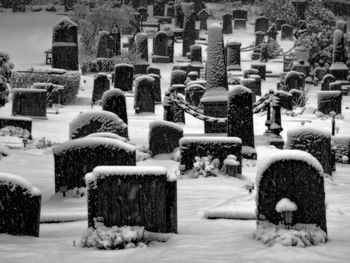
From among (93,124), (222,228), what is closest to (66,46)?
(93,124)

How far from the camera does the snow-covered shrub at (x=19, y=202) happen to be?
683 centimetres

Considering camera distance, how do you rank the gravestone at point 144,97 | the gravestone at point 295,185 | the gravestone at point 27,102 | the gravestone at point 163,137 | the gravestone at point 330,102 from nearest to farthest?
the gravestone at point 295,185, the gravestone at point 163,137, the gravestone at point 27,102, the gravestone at point 144,97, the gravestone at point 330,102

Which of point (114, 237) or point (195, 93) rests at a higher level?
point (195, 93)

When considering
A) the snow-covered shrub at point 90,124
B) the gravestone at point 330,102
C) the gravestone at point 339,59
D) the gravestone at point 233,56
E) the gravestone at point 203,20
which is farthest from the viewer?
the gravestone at point 203,20

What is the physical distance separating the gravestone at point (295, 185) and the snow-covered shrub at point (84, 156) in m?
2.61

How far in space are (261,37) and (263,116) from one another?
63.6 feet

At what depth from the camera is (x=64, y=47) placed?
87.1ft

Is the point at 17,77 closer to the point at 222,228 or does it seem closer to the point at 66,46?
the point at 66,46

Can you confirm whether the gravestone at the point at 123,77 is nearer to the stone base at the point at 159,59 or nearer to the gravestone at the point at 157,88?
the gravestone at the point at 157,88

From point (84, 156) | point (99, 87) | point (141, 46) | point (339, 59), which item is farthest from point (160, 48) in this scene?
point (84, 156)

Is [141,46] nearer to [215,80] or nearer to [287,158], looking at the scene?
[215,80]

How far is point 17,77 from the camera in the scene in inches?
993

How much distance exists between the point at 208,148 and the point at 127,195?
452cm

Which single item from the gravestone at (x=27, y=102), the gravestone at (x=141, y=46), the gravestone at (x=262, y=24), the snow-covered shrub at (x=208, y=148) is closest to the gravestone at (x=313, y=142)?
the snow-covered shrub at (x=208, y=148)
